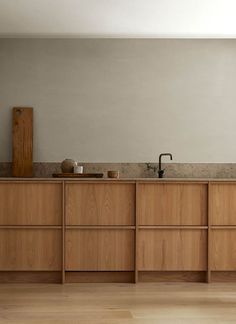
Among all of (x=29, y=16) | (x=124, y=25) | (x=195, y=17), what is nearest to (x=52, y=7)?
(x=29, y=16)

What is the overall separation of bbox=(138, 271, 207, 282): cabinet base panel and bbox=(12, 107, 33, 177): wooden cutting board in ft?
4.98

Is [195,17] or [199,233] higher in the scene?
[195,17]

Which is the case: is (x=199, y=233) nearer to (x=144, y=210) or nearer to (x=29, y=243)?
(x=144, y=210)

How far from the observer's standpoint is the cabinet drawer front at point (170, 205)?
233 inches

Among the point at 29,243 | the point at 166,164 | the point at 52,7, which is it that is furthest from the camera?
the point at 166,164

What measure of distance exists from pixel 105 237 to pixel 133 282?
0.49 m

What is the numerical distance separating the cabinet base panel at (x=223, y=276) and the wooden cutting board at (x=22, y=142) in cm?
203

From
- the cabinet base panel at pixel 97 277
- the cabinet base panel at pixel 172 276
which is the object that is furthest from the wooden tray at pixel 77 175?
the cabinet base panel at pixel 172 276

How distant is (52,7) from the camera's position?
550cm

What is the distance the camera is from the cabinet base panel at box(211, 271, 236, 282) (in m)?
5.98

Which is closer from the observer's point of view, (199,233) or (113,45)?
(199,233)

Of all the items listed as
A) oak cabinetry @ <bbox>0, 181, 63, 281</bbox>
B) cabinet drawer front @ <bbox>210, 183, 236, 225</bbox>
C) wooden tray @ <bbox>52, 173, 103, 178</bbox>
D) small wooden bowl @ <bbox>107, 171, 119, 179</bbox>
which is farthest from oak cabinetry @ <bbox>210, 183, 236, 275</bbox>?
oak cabinetry @ <bbox>0, 181, 63, 281</bbox>

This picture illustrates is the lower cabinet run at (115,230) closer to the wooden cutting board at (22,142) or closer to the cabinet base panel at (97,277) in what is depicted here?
the cabinet base panel at (97,277)

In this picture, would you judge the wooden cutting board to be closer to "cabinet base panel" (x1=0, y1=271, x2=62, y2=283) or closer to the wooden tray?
Result: the wooden tray
